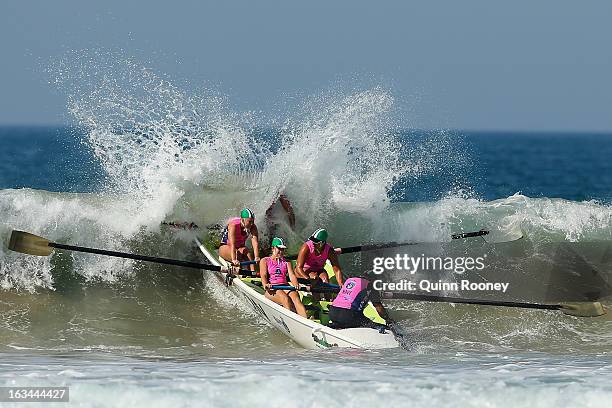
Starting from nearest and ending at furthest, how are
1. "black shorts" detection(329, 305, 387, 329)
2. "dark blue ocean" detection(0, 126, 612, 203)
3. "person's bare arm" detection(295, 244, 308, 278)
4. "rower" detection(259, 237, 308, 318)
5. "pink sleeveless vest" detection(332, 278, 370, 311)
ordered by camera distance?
"black shorts" detection(329, 305, 387, 329) → "pink sleeveless vest" detection(332, 278, 370, 311) → "rower" detection(259, 237, 308, 318) → "person's bare arm" detection(295, 244, 308, 278) → "dark blue ocean" detection(0, 126, 612, 203)

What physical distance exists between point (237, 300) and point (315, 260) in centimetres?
161

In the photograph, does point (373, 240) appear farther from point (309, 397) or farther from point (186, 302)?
point (309, 397)

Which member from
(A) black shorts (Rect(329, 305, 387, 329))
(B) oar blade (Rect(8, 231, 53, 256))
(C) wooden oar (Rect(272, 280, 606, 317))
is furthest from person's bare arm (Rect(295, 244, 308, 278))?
(B) oar blade (Rect(8, 231, 53, 256))

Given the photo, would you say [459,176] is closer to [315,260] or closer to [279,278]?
[315,260]

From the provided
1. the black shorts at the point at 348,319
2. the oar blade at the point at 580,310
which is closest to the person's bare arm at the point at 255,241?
the black shorts at the point at 348,319

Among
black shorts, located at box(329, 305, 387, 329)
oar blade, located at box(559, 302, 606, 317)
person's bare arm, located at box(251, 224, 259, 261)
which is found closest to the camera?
black shorts, located at box(329, 305, 387, 329)

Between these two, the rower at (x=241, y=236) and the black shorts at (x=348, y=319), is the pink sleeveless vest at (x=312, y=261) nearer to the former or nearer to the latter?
the rower at (x=241, y=236)

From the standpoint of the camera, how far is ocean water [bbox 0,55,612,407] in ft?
25.9

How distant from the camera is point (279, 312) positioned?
11.1 meters

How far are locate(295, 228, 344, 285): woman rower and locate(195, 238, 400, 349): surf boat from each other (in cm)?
39

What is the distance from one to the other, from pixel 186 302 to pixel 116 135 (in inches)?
153

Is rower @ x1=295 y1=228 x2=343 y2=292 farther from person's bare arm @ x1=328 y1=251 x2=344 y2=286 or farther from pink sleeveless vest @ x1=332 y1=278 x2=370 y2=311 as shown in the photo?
pink sleeveless vest @ x1=332 y1=278 x2=370 y2=311

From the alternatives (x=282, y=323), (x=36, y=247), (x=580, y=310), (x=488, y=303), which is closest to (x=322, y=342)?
(x=282, y=323)

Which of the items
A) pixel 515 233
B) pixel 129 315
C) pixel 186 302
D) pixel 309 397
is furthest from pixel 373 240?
pixel 309 397
